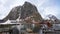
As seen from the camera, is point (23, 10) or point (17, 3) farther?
point (17, 3)

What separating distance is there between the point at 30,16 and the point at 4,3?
110cm

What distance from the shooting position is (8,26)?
5480 millimetres

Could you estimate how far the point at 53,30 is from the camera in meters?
5.50

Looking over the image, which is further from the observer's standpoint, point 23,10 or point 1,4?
point 1,4

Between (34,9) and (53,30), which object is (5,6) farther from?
(53,30)

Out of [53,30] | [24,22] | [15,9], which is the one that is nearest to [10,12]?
[15,9]

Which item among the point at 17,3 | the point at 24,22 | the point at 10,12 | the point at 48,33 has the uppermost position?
the point at 17,3

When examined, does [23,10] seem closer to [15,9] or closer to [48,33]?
[15,9]

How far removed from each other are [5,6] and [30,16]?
1.02 meters

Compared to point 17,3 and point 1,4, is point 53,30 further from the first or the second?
point 1,4

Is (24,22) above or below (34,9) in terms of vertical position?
below

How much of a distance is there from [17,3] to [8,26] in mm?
919

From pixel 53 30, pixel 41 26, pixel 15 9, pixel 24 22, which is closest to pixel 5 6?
pixel 15 9

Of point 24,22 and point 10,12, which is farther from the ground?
point 10,12
